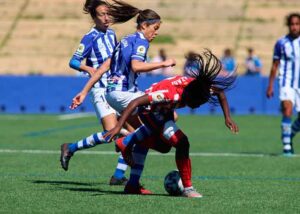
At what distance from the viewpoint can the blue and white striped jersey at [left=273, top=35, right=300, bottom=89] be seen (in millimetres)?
15578

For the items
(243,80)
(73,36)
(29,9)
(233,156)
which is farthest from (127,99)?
(29,9)

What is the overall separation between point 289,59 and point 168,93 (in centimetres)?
638

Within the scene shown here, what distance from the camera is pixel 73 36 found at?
1538 inches

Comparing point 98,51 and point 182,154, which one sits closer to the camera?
point 182,154

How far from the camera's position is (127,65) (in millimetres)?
10672

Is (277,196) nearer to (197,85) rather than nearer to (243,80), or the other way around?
(197,85)

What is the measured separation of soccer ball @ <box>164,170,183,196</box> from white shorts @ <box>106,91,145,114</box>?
113 centimetres

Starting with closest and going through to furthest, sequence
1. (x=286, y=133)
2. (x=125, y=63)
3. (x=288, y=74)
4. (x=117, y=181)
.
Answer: (x=125, y=63), (x=117, y=181), (x=286, y=133), (x=288, y=74)

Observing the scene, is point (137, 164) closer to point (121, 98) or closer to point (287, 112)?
point (121, 98)

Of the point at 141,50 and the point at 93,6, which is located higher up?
the point at 141,50

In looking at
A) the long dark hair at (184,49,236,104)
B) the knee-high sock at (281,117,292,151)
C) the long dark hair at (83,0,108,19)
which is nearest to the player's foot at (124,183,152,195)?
the long dark hair at (184,49,236,104)

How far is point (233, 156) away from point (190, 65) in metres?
5.30

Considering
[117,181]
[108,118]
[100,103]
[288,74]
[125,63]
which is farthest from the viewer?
[288,74]

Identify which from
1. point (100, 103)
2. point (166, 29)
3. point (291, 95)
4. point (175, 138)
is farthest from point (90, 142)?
point (166, 29)
